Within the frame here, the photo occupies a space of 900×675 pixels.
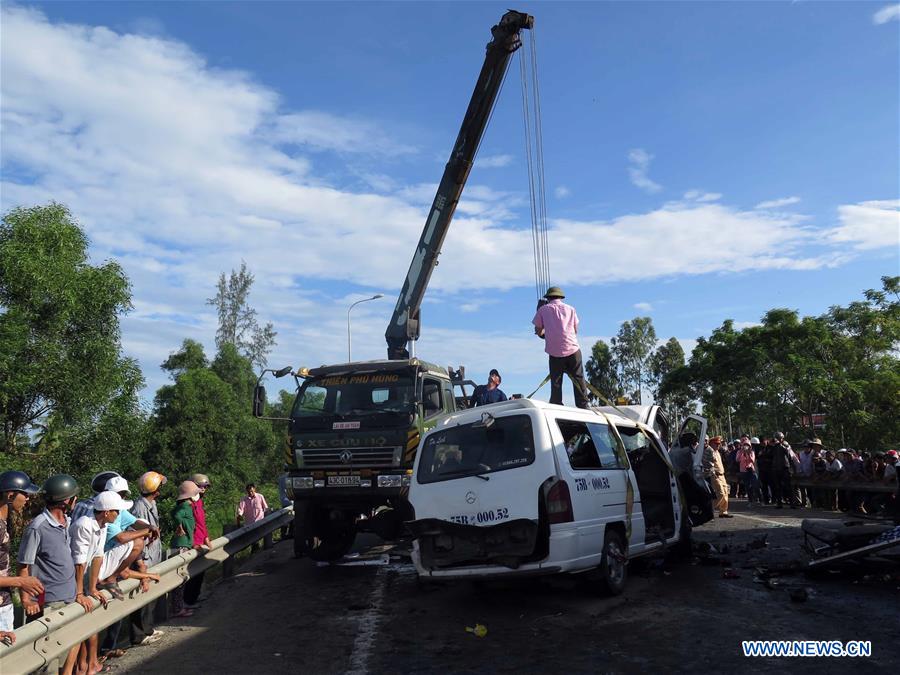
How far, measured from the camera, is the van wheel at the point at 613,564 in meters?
7.15

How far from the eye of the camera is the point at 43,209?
25266 millimetres

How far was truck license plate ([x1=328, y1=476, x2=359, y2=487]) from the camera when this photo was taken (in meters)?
9.70

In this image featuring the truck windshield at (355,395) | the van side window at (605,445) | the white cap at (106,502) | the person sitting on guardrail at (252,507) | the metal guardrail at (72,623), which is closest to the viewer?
the metal guardrail at (72,623)

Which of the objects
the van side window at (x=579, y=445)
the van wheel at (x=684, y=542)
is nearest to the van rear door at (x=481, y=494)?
the van side window at (x=579, y=445)

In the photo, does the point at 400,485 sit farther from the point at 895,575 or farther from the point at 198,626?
the point at 895,575

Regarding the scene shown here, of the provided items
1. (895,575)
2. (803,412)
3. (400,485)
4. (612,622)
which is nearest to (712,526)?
(895,575)

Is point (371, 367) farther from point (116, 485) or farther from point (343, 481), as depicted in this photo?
point (116, 485)

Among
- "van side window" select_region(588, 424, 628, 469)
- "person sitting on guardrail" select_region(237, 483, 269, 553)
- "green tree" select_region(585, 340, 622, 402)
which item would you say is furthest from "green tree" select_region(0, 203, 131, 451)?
"green tree" select_region(585, 340, 622, 402)

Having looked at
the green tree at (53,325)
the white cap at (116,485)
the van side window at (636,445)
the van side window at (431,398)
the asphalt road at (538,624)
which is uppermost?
the green tree at (53,325)

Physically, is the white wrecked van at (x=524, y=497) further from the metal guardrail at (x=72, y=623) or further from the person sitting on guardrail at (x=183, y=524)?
the person sitting on guardrail at (x=183, y=524)

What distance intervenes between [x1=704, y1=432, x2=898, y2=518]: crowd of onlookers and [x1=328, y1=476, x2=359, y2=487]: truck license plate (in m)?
8.26

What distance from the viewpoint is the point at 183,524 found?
8.38 m

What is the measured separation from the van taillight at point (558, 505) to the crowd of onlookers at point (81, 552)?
147 inches

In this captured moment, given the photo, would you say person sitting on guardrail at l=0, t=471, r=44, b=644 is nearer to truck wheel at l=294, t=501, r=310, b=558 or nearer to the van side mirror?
truck wheel at l=294, t=501, r=310, b=558
